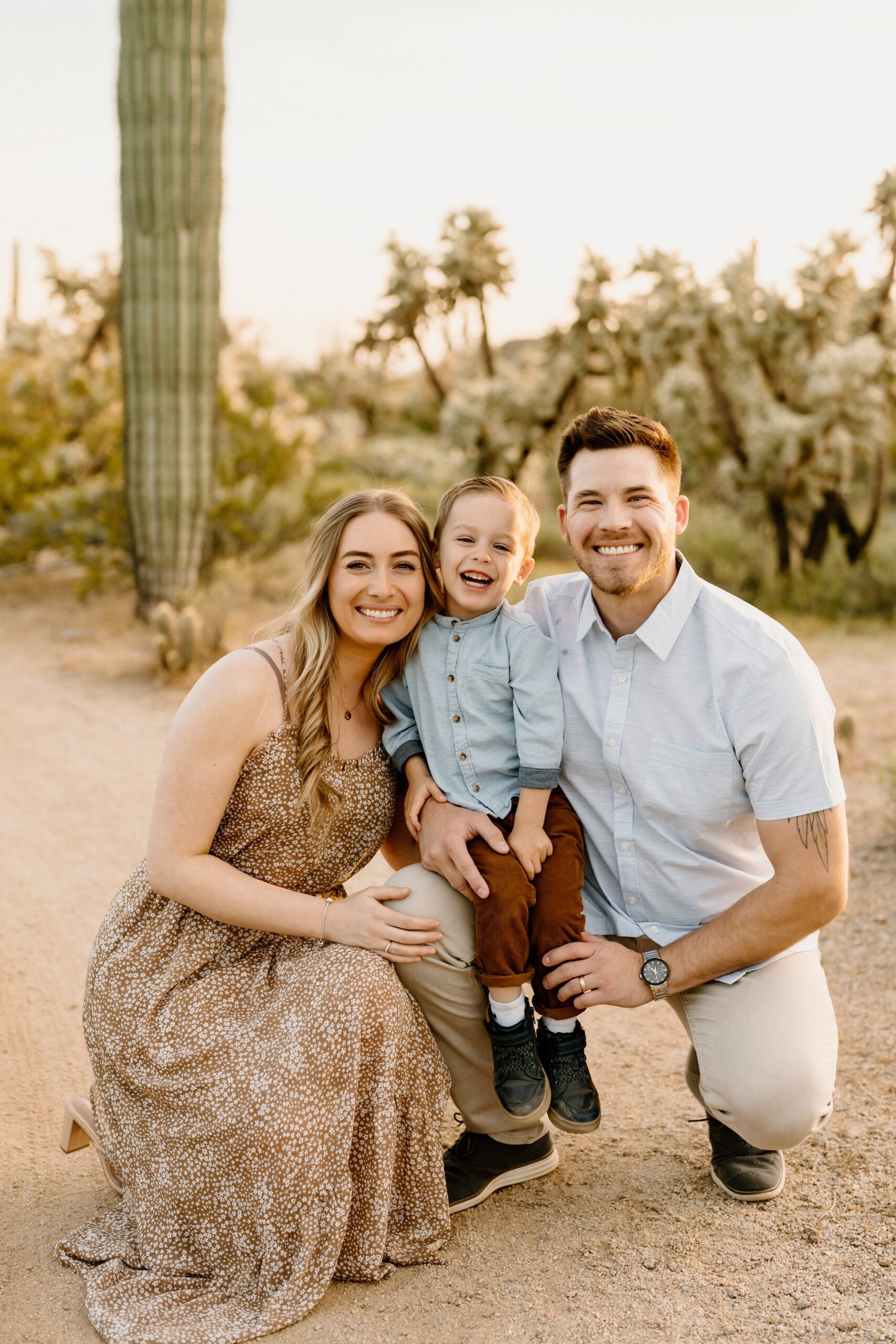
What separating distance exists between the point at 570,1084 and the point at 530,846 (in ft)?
1.84

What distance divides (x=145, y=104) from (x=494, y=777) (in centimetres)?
634

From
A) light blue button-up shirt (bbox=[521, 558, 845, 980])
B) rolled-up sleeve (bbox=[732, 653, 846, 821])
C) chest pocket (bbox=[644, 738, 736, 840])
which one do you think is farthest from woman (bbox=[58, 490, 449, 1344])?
rolled-up sleeve (bbox=[732, 653, 846, 821])

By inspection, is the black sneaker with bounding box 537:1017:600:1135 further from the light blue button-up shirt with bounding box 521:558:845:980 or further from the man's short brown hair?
the man's short brown hair

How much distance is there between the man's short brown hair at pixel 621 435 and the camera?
279cm

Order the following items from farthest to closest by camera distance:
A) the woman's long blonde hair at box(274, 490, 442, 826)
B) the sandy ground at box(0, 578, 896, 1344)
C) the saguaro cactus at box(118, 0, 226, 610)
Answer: the saguaro cactus at box(118, 0, 226, 610) < the woman's long blonde hair at box(274, 490, 442, 826) < the sandy ground at box(0, 578, 896, 1344)

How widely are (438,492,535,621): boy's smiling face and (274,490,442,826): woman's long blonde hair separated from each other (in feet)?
0.19

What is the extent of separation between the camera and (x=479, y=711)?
2.82m

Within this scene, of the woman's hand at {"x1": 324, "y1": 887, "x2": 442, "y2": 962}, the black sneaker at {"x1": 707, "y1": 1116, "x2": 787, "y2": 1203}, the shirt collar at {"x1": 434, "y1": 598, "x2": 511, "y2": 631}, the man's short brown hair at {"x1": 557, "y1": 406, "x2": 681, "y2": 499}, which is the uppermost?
the man's short brown hair at {"x1": 557, "y1": 406, "x2": 681, "y2": 499}

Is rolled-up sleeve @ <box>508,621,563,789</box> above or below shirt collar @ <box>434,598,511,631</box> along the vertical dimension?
below

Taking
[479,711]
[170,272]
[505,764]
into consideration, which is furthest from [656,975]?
[170,272]

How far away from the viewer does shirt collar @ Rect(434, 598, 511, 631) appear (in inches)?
113

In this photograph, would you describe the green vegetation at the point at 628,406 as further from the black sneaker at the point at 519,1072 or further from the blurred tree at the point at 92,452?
the black sneaker at the point at 519,1072

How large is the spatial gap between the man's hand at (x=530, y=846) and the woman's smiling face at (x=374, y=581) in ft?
1.83

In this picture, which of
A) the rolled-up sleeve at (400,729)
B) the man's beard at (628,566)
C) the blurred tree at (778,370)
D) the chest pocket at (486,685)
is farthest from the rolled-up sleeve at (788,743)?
the blurred tree at (778,370)
